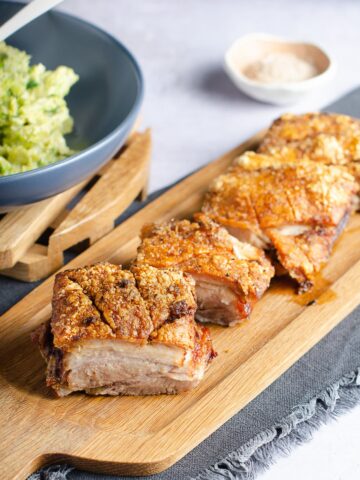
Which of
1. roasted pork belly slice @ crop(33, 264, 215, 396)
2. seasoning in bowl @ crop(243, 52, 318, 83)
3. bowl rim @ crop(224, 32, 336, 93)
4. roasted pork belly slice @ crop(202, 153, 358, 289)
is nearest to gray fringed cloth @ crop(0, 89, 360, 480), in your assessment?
roasted pork belly slice @ crop(33, 264, 215, 396)

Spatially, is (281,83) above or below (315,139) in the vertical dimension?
below

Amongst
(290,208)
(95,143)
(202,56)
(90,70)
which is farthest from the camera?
(202,56)

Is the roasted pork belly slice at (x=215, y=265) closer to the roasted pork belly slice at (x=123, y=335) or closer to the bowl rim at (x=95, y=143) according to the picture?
the roasted pork belly slice at (x=123, y=335)

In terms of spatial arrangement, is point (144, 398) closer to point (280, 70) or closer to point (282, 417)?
point (282, 417)

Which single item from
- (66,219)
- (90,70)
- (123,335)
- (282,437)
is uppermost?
(90,70)

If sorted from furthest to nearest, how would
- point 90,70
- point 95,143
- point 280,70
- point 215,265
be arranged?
point 280,70
point 90,70
point 95,143
point 215,265

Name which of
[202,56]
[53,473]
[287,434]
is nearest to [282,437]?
[287,434]

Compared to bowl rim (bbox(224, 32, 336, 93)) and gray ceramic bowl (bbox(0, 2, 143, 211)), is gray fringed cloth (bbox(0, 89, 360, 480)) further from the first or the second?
bowl rim (bbox(224, 32, 336, 93))
